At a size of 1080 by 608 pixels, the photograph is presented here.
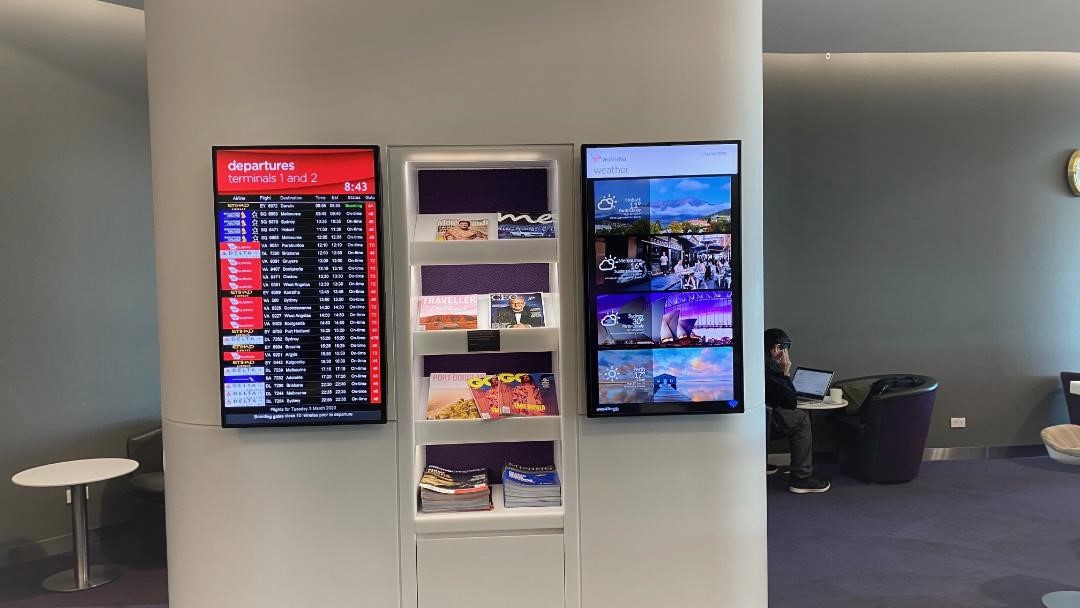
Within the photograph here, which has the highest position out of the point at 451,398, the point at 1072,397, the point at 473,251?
the point at 473,251

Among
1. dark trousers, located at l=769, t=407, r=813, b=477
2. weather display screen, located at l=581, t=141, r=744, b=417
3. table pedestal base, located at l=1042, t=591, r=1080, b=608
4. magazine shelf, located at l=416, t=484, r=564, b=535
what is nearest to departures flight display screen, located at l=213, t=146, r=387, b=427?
magazine shelf, located at l=416, t=484, r=564, b=535

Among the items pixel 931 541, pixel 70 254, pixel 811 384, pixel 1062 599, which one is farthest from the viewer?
pixel 811 384

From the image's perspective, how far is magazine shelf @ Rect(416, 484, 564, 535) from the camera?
2891 millimetres

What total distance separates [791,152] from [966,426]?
9.85 ft

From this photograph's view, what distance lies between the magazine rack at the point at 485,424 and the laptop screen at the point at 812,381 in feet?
11.8

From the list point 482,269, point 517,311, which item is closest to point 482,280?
point 482,269

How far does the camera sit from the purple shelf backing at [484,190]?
3150mm

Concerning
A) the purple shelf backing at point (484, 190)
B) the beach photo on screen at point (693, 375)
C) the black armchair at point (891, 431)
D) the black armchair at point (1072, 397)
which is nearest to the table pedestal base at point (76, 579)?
the purple shelf backing at point (484, 190)

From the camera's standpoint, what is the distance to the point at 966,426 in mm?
6680

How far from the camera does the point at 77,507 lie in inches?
165

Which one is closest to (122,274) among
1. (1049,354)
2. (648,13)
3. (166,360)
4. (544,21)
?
(166,360)

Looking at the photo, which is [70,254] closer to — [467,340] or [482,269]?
[482,269]

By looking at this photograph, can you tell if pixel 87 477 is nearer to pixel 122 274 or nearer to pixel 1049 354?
pixel 122 274

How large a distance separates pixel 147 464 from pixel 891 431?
5.52 meters
